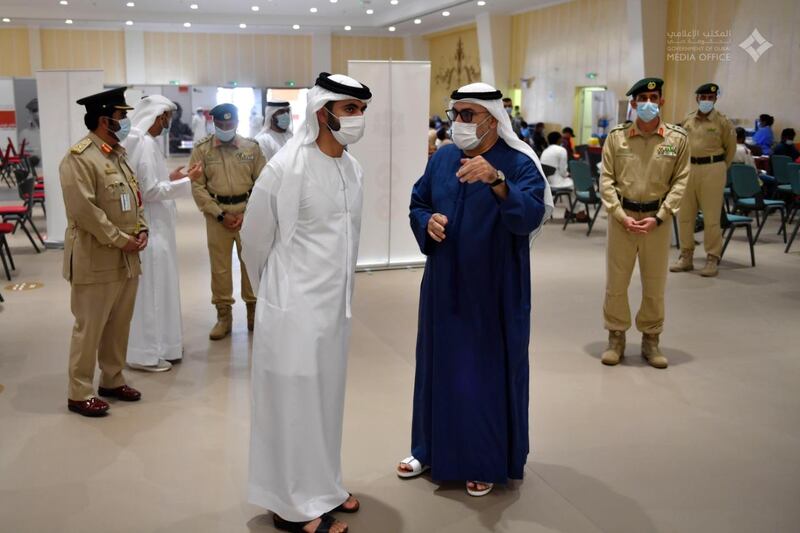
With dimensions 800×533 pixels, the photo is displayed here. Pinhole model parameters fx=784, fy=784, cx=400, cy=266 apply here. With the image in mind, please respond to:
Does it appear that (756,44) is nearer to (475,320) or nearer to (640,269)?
(640,269)

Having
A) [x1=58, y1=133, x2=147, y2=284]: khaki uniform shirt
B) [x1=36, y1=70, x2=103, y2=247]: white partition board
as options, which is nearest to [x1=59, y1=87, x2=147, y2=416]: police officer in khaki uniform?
[x1=58, y1=133, x2=147, y2=284]: khaki uniform shirt

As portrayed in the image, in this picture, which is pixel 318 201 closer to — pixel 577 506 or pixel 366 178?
pixel 577 506

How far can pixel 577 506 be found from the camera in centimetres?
342

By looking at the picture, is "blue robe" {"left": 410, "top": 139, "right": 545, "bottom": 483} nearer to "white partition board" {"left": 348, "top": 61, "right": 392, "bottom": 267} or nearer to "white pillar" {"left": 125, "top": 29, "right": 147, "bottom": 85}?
"white partition board" {"left": 348, "top": 61, "right": 392, "bottom": 267}

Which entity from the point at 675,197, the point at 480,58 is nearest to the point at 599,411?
the point at 675,197

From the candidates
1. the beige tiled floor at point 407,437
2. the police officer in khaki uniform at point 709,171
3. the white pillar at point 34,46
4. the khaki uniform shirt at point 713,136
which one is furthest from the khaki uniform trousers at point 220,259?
the white pillar at point 34,46

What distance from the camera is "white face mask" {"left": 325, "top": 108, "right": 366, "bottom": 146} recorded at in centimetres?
305

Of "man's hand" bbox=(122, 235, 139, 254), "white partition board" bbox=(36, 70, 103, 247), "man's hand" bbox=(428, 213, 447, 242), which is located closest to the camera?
"man's hand" bbox=(428, 213, 447, 242)

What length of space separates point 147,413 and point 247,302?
5.56ft

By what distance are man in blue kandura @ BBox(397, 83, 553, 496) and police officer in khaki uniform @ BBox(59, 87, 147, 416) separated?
176cm

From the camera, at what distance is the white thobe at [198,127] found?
22498 millimetres

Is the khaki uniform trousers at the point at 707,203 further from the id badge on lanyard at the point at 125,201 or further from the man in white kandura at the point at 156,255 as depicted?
the id badge on lanyard at the point at 125,201

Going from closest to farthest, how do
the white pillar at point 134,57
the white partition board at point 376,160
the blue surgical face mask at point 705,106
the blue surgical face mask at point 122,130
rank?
the blue surgical face mask at point 122,130, the white partition board at point 376,160, the blue surgical face mask at point 705,106, the white pillar at point 134,57

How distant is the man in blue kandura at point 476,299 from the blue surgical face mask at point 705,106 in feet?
17.7
